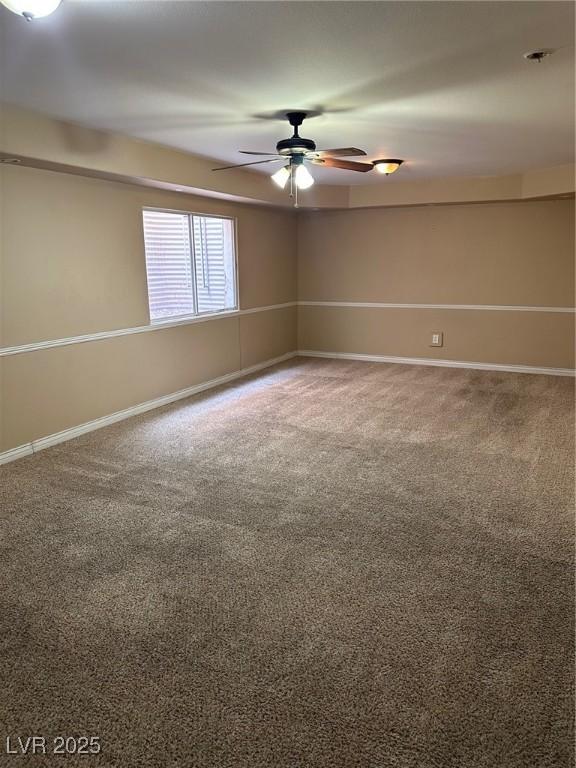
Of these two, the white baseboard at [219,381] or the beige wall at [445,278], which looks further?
the beige wall at [445,278]

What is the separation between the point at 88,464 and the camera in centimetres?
382

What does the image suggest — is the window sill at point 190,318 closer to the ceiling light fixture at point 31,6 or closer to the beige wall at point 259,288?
the beige wall at point 259,288

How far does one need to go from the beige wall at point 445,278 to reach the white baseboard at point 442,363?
0.20ft

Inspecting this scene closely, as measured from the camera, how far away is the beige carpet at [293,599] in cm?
170

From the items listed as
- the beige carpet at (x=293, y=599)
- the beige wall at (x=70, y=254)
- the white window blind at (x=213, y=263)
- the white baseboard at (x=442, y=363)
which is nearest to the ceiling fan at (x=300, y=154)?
the beige wall at (x=70, y=254)

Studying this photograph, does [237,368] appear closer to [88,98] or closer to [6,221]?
[6,221]

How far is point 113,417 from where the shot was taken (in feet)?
15.6

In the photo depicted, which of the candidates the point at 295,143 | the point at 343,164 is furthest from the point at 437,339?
the point at 295,143

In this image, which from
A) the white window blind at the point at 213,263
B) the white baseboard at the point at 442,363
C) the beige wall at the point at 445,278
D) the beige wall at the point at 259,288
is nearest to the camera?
the beige wall at the point at 259,288

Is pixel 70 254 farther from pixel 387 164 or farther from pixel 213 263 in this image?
pixel 387 164

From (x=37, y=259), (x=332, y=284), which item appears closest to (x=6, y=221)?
(x=37, y=259)

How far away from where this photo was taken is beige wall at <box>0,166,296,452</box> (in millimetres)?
3797

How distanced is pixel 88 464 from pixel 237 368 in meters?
2.91

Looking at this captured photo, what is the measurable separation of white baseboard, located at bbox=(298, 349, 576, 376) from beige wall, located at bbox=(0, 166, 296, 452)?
2.18 meters
